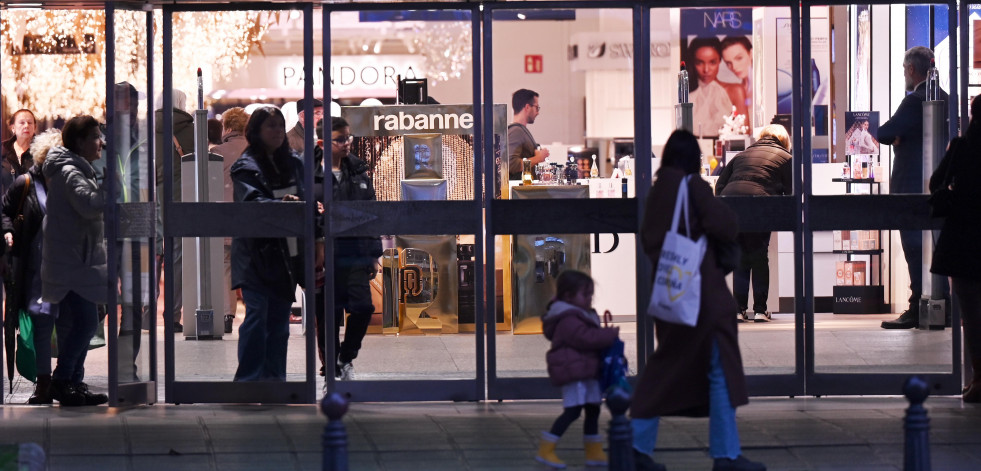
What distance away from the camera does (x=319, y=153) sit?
8539 mm

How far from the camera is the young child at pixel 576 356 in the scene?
21.3ft

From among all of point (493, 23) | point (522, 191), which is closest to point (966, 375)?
point (522, 191)

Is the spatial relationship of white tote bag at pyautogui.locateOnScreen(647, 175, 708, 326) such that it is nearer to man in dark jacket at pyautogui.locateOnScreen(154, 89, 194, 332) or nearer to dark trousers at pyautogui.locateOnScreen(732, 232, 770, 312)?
dark trousers at pyautogui.locateOnScreen(732, 232, 770, 312)

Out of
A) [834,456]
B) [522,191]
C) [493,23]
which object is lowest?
[834,456]

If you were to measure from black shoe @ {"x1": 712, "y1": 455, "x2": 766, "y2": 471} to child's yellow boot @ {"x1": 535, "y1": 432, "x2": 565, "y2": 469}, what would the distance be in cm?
73

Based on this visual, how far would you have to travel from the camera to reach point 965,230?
815cm

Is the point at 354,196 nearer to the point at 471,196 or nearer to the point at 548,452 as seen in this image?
the point at 471,196

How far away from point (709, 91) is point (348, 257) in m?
2.83

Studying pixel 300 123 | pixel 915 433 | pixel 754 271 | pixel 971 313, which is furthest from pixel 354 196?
pixel 915 433

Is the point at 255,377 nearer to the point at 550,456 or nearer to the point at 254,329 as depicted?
the point at 254,329

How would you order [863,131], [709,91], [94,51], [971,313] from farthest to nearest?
[94,51] → [709,91] → [863,131] → [971,313]

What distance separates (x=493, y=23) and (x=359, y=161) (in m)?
1.14

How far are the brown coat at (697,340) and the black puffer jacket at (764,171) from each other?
2.46 m

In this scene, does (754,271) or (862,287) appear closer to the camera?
(754,271)
